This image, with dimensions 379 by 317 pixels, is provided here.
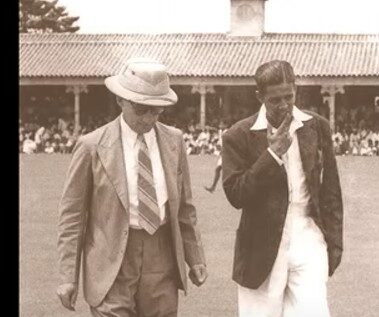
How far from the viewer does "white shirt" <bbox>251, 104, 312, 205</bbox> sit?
3938 millimetres

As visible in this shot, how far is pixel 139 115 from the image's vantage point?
12.3ft

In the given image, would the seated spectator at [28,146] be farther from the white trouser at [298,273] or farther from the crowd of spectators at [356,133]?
the white trouser at [298,273]

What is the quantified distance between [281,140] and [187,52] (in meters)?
4.53

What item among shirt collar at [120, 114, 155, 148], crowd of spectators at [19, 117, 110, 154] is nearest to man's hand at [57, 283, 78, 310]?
shirt collar at [120, 114, 155, 148]

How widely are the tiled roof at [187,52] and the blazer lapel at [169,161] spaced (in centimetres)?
124

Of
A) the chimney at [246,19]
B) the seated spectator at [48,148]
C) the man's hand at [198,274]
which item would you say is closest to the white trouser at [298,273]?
the man's hand at [198,274]

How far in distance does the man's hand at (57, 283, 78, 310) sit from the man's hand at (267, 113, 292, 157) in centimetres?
101

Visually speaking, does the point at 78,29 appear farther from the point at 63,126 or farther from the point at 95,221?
the point at 95,221

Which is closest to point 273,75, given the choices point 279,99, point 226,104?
point 279,99

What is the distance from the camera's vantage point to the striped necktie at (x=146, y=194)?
3.70 m

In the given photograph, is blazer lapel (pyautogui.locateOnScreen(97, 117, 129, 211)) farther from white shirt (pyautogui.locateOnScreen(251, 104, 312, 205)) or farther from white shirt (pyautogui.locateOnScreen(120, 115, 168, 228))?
white shirt (pyautogui.locateOnScreen(251, 104, 312, 205))

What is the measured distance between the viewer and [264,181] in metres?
3.88

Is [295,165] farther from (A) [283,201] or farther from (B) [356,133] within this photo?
(B) [356,133]
